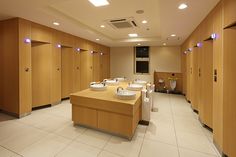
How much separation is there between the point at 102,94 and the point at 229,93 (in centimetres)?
231

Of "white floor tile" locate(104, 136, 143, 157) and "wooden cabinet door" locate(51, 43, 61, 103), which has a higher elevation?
"wooden cabinet door" locate(51, 43, 61, 103)

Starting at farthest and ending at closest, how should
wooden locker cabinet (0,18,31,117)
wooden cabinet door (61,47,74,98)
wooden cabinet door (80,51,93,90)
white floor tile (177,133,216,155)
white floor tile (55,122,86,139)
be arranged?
wooden cabinet door (80,51,93,90)
wooden cabinet door (61,47,74,98)
wooden locker cabinet (0,18,31,117)
white floor tile (55,122,86,139)
white floor tile (177,133,216,155)

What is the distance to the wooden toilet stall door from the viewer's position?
14.2 feet

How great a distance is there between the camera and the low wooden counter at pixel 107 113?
2.52 metres

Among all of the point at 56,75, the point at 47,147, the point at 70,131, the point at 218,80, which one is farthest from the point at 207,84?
the point at 56,75

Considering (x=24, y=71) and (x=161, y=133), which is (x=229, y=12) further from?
Result: (x=24, y=71)

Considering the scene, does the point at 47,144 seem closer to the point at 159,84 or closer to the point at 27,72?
the point at 27,72

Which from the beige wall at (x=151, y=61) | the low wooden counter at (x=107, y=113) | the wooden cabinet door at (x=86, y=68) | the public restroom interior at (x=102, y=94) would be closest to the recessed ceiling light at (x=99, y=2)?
the public restroom interior at (x=102, y=94)

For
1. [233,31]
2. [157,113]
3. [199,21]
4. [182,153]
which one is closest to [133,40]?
[199,21]

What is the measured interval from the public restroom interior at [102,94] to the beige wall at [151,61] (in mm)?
3551

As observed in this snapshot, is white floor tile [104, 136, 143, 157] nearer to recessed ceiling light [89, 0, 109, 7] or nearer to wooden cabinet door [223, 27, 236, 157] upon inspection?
wooden cabinet door [223, 27, 236, 157]

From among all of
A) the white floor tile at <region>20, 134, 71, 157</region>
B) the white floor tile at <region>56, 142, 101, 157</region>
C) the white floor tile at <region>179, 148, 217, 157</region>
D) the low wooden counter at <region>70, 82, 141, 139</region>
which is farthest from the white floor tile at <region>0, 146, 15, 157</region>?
Result: the white floor tile at <region>179, 148, 217, 157</region>

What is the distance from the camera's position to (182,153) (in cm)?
227

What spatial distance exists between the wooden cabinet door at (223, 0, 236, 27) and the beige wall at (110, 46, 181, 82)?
5.81 m
